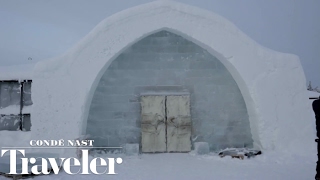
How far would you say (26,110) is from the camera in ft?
25.0

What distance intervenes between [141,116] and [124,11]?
2.87 metres

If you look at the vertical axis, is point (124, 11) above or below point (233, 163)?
above

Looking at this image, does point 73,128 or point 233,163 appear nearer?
point 233,163

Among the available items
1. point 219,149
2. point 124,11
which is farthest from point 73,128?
point 219,149

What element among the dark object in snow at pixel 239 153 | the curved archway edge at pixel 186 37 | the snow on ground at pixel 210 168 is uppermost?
the curved archway edge at pixel 186 37

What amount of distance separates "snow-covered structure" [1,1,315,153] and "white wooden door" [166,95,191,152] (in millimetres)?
62

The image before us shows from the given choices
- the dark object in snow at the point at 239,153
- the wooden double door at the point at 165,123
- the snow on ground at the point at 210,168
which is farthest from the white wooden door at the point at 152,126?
the dark object in snow at the point at 239,153

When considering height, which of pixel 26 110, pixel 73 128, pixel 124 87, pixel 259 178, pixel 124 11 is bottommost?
pixel 259 178

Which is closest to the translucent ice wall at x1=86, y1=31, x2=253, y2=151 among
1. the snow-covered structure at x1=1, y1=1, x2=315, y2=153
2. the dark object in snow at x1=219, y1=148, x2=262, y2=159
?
the snow-covered structure at x1=1, y1=1, x2=315, y2=153

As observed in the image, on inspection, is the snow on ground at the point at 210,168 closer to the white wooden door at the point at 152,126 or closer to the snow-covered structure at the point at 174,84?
the white wooden door at the point at 152,126

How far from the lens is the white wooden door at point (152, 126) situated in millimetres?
7594

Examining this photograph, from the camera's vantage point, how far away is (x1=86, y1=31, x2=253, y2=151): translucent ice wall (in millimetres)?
7684

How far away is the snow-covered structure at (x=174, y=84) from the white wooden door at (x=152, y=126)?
0.13 ft

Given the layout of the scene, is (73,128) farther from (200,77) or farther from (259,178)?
(259,178)
